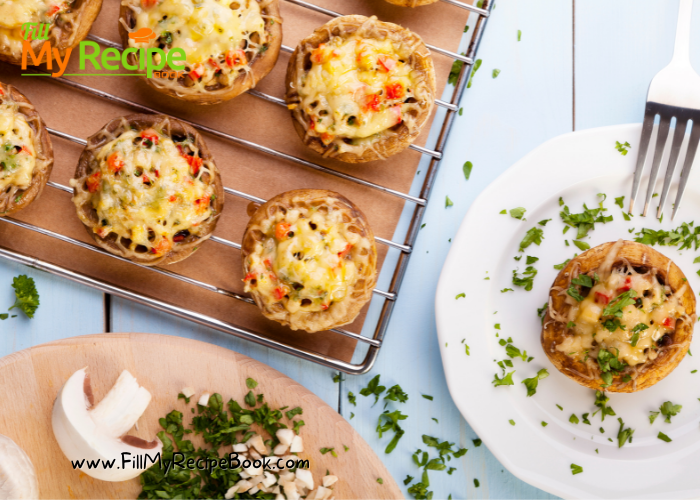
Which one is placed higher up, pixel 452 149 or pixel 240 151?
pixel 452 149

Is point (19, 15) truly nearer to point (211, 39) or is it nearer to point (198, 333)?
point (211, 39)

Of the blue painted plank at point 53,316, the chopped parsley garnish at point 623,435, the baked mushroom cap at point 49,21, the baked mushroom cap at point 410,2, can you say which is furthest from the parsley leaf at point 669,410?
the baked mushroom cap at point 49,21

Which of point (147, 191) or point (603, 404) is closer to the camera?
point (147, 191)

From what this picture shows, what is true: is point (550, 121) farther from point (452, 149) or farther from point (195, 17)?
point (195, 17)


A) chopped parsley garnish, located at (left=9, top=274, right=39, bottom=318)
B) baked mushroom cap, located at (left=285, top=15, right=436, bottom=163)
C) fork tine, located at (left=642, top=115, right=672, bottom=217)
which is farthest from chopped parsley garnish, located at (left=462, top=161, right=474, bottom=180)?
chopped parsley garnish, located at (left=9, top=274, right=39, bottom=318)

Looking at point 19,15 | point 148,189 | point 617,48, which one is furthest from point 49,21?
point 617,48

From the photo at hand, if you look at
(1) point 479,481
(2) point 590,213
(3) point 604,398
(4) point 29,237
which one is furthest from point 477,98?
(4) point 29,237
